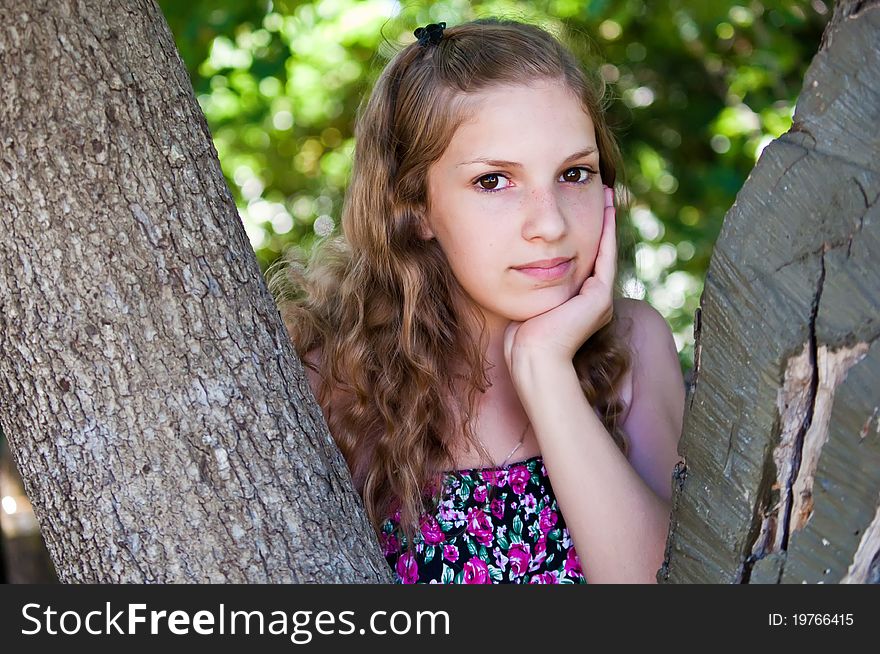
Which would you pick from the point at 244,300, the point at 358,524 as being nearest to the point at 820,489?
the point at 358,524

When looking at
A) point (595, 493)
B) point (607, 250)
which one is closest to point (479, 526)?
point (595, 493)

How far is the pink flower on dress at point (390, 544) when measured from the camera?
2168mm

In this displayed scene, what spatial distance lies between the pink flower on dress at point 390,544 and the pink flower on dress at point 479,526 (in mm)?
160

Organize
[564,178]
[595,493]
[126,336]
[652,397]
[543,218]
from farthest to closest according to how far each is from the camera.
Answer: [652,397]
[564,178]
[543,218]
[595,493]
[126,336]

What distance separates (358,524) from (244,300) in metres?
0.37

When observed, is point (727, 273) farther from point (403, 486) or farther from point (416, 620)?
point (403, 486)

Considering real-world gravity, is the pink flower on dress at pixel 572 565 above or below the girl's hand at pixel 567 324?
below

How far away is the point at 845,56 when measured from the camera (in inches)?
49.8

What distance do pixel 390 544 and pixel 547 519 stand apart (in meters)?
0.35

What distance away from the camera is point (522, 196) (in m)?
2.03

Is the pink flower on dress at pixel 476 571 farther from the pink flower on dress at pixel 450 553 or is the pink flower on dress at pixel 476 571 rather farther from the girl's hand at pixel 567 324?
the girl's hand at pixel 567 324

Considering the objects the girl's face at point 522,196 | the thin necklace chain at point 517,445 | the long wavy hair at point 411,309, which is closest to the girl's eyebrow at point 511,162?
the girl's face at point 522,196

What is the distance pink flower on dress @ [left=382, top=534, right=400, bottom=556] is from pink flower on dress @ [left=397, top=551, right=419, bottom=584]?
3cm

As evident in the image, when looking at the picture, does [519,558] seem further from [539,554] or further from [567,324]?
[567,324]
